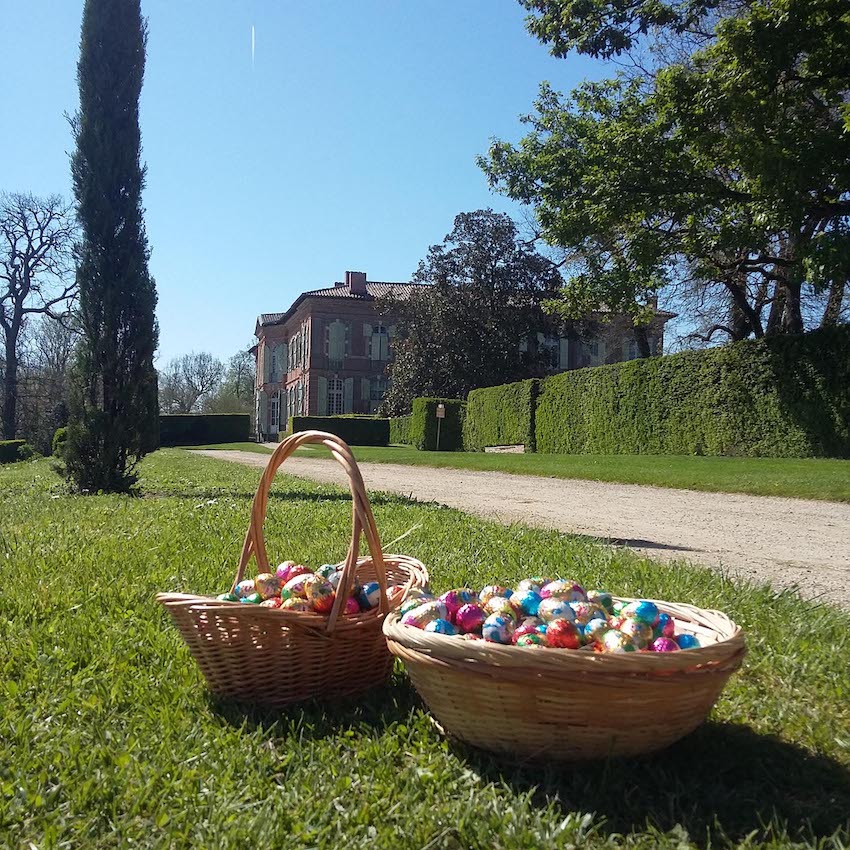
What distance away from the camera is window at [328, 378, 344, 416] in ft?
191

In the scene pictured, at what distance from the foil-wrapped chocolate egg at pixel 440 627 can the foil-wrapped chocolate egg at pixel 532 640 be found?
0.67 ft

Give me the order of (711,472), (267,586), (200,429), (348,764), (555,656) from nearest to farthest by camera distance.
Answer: (555,656)
(348,764)
(267,586)
(711,472)
(200,429)

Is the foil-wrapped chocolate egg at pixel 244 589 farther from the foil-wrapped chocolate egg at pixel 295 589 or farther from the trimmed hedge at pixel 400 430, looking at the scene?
the trimmed hedge at pixel 400 430

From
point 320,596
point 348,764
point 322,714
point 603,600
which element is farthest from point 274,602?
point 603,600

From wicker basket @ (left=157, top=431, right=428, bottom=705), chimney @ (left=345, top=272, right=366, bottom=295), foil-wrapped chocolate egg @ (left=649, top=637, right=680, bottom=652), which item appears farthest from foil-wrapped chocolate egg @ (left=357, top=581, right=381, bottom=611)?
chimney @ (left=345, top=272, right=366, bottom=295)

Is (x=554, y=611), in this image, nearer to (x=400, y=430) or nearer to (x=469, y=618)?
(x=469, y=618)

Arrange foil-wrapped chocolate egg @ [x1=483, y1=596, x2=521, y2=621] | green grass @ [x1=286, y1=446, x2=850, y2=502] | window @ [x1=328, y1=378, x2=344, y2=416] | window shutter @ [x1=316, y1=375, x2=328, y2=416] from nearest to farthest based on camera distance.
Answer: foil-wrapped chocolate egg @ [x1=483, y1=596, x2=521, y2=621], green grass @ [x1=286, y1=446, x2=850, y2=502], window shutter @ [x1=316, y1=375, x2=328, y2=416], window @ [x1=328, y1=378, x2=344, y2=416]

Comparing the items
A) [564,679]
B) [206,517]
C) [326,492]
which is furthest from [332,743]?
[326,492]

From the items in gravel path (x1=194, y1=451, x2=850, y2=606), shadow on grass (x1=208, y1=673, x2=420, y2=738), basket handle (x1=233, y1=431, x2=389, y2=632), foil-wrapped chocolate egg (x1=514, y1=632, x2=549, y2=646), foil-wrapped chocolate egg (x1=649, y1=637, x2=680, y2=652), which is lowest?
gravel path (x1=194, y1=451, x2=850, y2=606)

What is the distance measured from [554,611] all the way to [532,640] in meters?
0.15

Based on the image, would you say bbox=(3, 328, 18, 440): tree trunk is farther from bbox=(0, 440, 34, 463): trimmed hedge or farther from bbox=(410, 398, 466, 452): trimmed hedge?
bbox=(410, 398, 466, 452): trimmed hedge

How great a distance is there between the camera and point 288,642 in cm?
279

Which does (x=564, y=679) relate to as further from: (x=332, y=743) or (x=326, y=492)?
(x=326, y=492)

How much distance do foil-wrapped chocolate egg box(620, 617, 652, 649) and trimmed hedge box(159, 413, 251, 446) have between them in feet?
173
